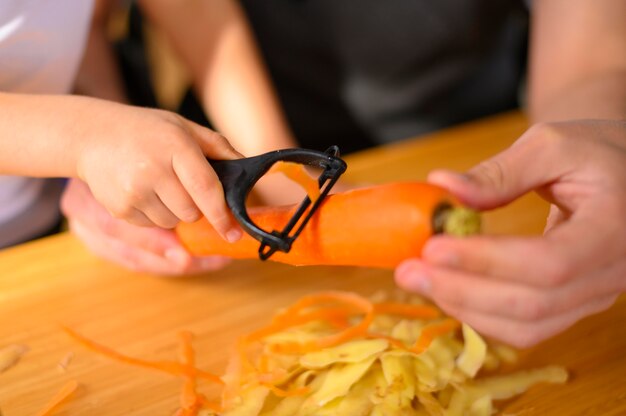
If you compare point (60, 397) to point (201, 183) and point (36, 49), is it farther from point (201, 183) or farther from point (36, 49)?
point (36, 49)

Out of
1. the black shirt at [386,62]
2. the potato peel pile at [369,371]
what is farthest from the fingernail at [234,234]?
the black shirt at [386,62]

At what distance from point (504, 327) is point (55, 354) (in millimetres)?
479

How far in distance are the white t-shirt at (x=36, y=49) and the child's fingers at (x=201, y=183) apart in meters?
0.40

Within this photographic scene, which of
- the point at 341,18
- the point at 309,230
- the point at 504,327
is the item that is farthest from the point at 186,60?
the point at 504,327

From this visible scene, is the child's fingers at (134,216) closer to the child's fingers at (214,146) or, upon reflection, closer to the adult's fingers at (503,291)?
the child's fingers at (214,146)

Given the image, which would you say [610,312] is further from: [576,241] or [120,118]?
[120,118]

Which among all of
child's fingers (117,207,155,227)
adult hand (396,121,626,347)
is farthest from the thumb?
child's fingers (117,207,155,227)

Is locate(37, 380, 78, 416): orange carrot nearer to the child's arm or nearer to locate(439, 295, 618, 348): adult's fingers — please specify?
the child's arm

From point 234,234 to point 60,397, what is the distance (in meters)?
0.25

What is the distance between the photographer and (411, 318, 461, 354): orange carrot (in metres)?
0.66

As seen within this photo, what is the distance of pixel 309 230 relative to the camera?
24.2 inches

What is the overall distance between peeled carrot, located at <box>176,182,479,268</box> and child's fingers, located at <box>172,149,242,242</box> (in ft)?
0.25

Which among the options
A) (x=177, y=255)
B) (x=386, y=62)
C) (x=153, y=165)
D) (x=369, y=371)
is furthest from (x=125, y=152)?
(x=386, y=62)

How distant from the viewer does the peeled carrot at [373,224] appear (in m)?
0.54
